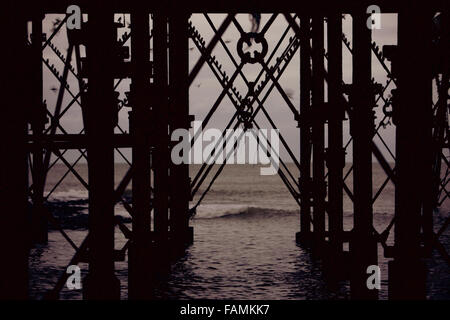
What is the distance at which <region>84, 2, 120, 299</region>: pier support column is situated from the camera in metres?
5.71

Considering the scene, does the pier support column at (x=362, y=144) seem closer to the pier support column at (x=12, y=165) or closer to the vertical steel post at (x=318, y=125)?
the vertical steel post at (x=318, y=125)

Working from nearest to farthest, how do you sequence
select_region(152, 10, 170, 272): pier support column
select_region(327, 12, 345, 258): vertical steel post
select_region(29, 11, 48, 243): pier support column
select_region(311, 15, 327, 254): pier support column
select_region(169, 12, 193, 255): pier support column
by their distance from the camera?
select_region(29, 11, 48, 243): pier support column < select_region(327, 12, 345, 258): vertical steel post < select_region(152, 10, 170, 272): pier support column < select_region(311, 15, 327, 254): pier support column < select_region(169, 12, 193, 255): pier support column

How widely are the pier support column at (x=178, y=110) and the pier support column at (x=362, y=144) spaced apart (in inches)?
170

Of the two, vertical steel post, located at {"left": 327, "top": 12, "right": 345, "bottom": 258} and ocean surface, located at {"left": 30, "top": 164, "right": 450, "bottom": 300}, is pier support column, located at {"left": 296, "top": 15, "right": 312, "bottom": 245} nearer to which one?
ocean surface, located at {"left": 30, "top": 164, "right": 450, "bottom": 300}

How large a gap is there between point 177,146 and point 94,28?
6331 mm

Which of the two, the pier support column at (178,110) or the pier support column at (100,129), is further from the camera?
the pier support column at (178,110)

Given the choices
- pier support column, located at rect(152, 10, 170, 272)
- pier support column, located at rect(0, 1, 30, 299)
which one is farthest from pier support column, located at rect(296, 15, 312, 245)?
pier support column, located at rect(0, 1, 30, 299)

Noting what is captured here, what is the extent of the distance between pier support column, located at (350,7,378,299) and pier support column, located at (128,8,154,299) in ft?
7.17

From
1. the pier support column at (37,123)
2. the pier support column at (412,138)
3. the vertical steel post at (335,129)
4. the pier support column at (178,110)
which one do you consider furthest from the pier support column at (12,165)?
the pier support column at (178,110)

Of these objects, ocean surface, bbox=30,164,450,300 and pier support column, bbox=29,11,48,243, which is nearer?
pier support column, bbox=29,11,48,243

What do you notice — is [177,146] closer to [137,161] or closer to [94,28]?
[137,161]

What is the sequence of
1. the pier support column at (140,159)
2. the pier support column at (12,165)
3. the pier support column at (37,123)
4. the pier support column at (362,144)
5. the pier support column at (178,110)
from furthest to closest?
the pier support column at (178,110) → the pier support column at (140,159) → the pier support column at (37,123) → the pier support column at (362,144) → the pier support column at (12,165)

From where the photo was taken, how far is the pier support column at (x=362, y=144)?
657 cm
